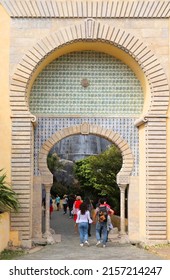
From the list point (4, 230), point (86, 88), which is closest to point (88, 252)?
point (4, 230)

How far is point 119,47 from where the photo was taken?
14.0 m

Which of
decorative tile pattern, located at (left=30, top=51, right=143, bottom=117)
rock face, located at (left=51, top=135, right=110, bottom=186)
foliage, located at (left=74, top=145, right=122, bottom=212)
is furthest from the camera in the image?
rock face, located at (left=51, top=135, right=110, bottom=186)

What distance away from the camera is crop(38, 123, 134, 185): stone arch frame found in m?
14.7

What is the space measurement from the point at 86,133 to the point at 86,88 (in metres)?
1.24

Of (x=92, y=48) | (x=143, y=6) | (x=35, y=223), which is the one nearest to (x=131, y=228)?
(x=35, y=223)

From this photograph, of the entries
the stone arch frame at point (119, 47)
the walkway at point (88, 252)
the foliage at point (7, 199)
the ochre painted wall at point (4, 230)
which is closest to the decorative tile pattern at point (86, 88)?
the stone arch frame at point (119, 47)

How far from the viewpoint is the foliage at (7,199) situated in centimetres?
1293

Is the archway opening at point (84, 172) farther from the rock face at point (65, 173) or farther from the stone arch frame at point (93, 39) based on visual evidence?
the stone arch frame at point (93, 39)

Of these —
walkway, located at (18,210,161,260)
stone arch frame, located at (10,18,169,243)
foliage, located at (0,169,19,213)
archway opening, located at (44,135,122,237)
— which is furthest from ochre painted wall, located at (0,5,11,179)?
archway opening, located at (44,135,122,237)

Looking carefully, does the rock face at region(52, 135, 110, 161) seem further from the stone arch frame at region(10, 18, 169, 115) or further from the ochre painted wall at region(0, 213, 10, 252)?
the ochre painted wall at region(0, 213, 10, 252)

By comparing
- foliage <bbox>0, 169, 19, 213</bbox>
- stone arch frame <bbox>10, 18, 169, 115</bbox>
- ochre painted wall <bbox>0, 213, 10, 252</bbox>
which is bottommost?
ochre painted wall <bbox>0, 213, 10, 252</bbox>

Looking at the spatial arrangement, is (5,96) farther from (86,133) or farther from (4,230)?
(4,230)

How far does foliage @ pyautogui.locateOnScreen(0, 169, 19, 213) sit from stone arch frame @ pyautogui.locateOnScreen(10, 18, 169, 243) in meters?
0.80

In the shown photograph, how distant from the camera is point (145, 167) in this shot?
13977 mm
